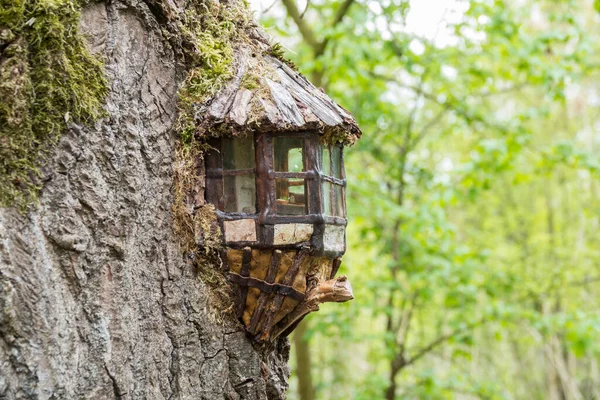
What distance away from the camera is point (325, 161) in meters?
2.44

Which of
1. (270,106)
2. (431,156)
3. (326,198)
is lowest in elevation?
(326,198)

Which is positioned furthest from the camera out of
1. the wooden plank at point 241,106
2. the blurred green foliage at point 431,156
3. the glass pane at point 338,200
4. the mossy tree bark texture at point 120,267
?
the blurred green foliage at point 431,156

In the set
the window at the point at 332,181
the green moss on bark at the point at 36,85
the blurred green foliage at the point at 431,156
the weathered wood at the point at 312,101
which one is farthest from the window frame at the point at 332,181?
the blurred green foliage at the point at 431,156

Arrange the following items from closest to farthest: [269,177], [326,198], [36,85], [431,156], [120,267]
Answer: [36,85] → [120,267] → [269,177] → [326,198] → [431,156]

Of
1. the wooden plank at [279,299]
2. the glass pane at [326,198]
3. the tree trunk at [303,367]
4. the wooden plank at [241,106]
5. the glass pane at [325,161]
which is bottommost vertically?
the tree trunk at [303,367]

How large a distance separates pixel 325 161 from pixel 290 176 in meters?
0.21

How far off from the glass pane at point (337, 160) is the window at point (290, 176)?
0.22m

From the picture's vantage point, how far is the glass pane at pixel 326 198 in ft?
7.79

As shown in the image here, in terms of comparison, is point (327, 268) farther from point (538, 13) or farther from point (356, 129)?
point (538, 13)

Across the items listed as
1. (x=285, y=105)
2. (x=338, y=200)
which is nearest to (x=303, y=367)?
(x=338, y=200)

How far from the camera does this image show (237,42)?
103 inches

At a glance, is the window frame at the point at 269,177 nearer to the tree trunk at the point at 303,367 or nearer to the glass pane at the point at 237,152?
the glass pane at the point at 237,152

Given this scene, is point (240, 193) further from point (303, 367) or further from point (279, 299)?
point (303, 367)

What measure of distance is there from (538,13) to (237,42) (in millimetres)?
12178
